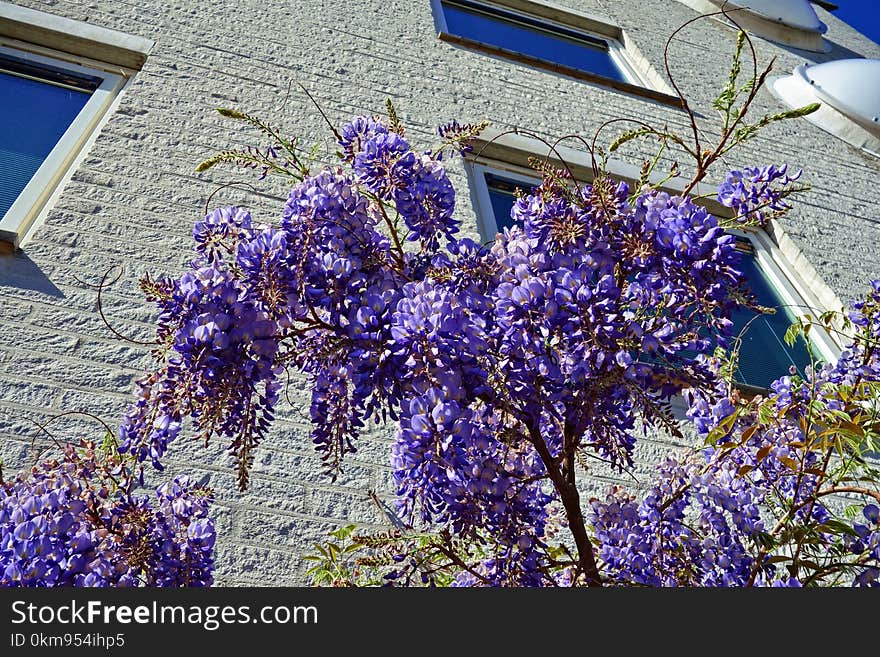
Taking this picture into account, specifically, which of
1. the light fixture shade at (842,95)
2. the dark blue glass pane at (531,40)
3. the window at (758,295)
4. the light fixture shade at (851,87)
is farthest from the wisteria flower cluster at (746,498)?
the light fixture shade at (851,87)

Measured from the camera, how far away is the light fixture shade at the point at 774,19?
6.93 meters

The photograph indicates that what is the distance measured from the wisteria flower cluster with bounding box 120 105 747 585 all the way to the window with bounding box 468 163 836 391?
1.89 m

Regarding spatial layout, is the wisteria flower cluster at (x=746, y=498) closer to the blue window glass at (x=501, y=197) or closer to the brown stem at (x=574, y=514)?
the brown stem at (x=574, y=514)

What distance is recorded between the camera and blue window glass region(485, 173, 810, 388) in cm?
343

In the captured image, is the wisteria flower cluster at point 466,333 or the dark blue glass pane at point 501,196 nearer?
the wisteria flower cluster at point 466,333

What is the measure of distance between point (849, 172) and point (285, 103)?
4163 millimetres

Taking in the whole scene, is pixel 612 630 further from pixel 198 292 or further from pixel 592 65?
pixel 592 65

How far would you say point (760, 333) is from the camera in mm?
3633

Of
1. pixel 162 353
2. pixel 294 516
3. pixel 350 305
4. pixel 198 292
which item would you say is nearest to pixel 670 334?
pixel 350 305

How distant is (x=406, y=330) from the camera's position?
126 cm

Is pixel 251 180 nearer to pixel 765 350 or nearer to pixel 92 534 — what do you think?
pixel 92 534

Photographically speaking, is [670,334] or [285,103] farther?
[285,103]

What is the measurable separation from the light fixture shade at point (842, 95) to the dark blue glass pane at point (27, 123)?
17.4 feet

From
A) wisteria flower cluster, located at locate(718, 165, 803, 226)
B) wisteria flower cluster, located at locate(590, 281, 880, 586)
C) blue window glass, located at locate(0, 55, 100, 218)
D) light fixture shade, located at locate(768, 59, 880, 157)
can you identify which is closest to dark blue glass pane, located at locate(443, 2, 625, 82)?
light fixture shade, located at locate(768, 59, 880, 157)
